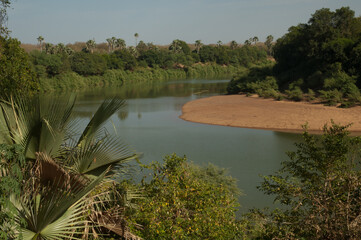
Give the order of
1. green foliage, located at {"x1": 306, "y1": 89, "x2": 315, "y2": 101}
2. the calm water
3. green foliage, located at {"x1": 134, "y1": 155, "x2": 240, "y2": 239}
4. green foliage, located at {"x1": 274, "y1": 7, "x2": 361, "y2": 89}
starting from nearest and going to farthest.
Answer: green foliage, located at {"x1": 134, "y1": 155, "x2": 240, "y2": 239} → the calm water → green foliage, located at {"x1": 306, "y1": 89, "x2": 315, "y2": 101} → green foliage, located at {"x1": 274, "y1": 7, "x2": 361, "y2": 89}

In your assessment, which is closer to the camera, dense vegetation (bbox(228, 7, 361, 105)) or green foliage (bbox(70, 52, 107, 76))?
dense vegetation (bbox(228, 7, 361, 105))

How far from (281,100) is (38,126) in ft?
110

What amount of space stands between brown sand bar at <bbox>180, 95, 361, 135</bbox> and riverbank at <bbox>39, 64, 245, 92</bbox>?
15993mm

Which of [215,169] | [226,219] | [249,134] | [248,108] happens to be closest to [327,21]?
[248,108]

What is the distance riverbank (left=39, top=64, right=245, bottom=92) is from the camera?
4972cm

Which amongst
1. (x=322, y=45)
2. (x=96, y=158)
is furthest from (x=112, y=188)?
(x=322, y=45)

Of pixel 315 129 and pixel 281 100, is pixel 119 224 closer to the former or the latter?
pixel 315 129

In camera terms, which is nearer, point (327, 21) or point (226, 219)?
point (226, 219)

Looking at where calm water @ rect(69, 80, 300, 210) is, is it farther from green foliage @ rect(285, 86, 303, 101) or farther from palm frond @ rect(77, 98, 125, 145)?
green foliage @ rect(285, 86, 303, 101)

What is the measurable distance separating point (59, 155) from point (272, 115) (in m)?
24.4

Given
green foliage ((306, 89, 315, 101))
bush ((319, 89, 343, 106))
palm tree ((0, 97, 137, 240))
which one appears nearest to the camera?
palm tree ((0, 97, 137, 240))

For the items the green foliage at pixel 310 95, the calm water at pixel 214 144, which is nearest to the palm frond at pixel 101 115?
the calm water at pixel 214 144

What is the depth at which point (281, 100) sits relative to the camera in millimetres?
35750

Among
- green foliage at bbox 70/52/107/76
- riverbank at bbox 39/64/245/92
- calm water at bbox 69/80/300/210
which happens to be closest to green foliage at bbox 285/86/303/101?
calm water at bbox 69/80/300/210
